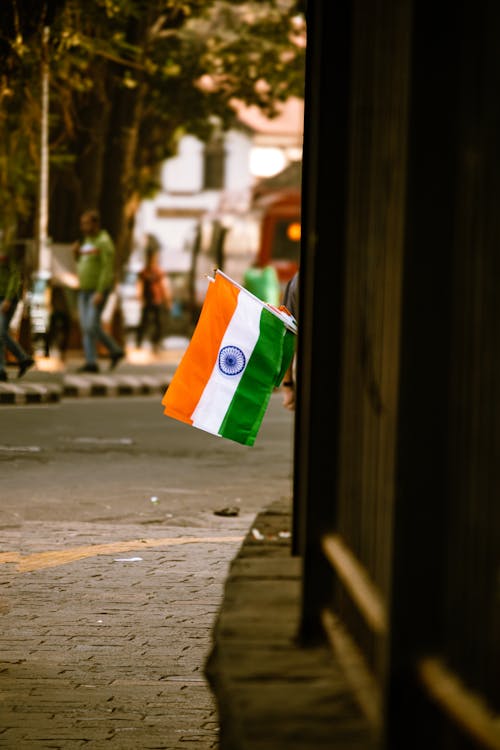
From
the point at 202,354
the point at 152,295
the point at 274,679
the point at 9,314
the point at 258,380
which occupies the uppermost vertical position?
the point at 202,354

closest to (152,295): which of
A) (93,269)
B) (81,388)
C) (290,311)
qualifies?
(93,269)

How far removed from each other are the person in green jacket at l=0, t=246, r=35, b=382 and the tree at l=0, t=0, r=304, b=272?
2502 millimetres

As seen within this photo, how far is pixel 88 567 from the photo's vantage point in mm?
8031

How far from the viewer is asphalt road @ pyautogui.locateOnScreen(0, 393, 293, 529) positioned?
10245 mm

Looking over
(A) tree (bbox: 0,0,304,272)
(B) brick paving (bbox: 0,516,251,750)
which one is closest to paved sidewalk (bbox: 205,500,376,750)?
(B) brick paving (bbox: 0,516,251,750)

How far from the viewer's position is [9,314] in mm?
19844

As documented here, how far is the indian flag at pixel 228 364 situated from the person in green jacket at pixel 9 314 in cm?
1318

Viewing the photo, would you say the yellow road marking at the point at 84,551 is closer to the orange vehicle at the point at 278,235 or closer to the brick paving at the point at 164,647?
the brick paving at the point at 164,647

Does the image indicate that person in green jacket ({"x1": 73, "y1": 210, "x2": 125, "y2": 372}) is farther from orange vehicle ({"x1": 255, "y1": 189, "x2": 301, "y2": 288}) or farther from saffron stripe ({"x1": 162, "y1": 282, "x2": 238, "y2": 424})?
orange vehicle ({"x1": 255, "y1": 189, "x2": 301, "y2": 288})

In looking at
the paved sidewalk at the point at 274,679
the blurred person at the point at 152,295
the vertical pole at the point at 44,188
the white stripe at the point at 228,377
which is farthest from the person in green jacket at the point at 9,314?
the paved sidewalk at the point at 274,679

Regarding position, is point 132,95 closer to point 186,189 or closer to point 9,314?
point 9,314

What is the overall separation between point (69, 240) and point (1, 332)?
9.43 m

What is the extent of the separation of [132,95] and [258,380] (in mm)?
21702

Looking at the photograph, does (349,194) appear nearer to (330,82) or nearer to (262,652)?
(330,82)
